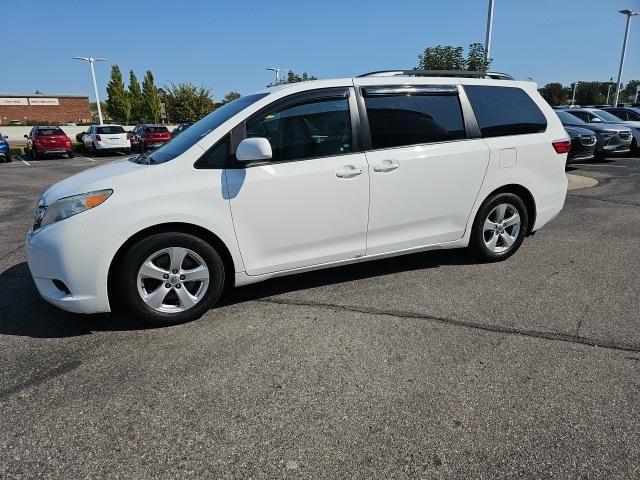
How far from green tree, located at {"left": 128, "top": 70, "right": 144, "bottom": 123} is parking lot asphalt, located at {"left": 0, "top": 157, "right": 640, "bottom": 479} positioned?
186 ft

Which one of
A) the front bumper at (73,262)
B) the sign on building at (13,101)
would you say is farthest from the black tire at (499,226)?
the sign on building at (13,101)

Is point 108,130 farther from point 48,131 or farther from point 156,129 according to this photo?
point 48,131

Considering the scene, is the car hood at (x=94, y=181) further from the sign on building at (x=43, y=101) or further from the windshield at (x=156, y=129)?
the sign on building at (x=43, y=101)

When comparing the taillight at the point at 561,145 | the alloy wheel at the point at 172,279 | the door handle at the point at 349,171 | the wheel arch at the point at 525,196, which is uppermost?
the taillight at the point at 561,145

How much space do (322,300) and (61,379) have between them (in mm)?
2002

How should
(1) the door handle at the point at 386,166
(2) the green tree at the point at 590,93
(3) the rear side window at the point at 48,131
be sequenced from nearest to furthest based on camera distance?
(1) the door handle at the point at 386,166 < (3) the rear side window at the point at 48,131 < (2) the green tree at the point at 590,93

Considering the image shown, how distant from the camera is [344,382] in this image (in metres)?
2.81

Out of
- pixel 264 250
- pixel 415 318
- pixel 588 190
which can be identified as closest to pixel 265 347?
pixel 264 250

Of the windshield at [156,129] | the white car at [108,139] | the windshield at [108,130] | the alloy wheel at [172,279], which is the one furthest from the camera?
the windshield at [156,129]

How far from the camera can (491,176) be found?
14.9 feet

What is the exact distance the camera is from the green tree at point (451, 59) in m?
13.0

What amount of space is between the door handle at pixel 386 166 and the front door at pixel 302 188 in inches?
4.9

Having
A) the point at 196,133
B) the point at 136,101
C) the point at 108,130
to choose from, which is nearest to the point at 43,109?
the point at 136,101

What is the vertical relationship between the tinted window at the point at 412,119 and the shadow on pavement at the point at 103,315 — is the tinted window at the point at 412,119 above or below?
above
